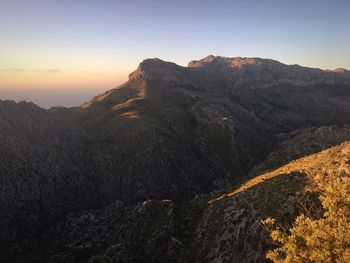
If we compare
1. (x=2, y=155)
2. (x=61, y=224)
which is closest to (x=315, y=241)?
(x=61, y=224)

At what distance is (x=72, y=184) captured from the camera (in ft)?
490

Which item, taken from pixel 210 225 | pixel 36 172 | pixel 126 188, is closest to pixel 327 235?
pixel 210 225

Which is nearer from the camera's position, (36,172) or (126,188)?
(36,172)

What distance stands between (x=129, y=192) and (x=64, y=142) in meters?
36.0

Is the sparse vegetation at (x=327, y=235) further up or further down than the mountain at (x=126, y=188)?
further up

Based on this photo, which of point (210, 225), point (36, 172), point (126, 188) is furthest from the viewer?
point (126, 188)

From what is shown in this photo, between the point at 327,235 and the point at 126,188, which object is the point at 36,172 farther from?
the point at 327,235

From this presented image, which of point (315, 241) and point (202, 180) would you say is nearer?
point (315, 241)

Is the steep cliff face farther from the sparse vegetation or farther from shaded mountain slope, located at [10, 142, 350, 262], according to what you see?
the sparse vegetation

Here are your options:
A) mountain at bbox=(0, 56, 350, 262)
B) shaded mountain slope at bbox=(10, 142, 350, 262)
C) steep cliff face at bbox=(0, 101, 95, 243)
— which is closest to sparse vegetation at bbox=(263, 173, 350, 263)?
shaded mountain slope at bbox=(10, 142, 350, 262)

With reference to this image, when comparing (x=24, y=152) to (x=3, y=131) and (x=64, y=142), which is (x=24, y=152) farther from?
(x=64, y=142)

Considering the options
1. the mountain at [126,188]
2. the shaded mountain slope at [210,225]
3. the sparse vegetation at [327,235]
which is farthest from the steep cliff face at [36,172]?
the sparse vegetation at [327,235]

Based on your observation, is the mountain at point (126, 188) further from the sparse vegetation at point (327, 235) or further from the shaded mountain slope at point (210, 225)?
the sparse vegetation at point (327, 235)

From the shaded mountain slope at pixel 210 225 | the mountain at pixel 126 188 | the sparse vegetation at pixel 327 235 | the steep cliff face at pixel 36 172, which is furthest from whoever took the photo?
the steep cliff face at pixel 36 172
